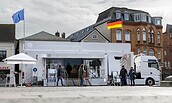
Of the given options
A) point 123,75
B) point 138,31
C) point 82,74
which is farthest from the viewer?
point 138,31

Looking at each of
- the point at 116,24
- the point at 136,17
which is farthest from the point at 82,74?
the point at 136,17

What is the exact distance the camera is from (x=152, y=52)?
6956 centimetres

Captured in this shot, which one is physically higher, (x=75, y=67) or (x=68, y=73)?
(x=75, y=67)

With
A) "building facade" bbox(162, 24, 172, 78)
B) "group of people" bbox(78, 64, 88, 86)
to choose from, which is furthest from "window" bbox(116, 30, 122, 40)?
"group of people" bbox(78, 64, 88, 86)

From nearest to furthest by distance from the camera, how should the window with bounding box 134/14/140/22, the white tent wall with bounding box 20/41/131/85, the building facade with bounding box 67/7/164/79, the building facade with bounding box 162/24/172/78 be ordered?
1. the white tent wall with bounding box 20/41/131/85
2. the building facade with bounding box 67/7/164/79
3. the window with bounding box 134/14/140/22
4. the building facade with bounding box 162/24/172/78

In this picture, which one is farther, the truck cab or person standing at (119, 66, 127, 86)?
the truck cab

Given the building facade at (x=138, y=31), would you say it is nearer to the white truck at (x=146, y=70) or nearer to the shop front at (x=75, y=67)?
the white truck at (x=146, y=70)

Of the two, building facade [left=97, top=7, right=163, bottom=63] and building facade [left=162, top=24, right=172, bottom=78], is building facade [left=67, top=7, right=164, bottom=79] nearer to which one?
building facade [left=97, top=7, right=163, bottom=63]

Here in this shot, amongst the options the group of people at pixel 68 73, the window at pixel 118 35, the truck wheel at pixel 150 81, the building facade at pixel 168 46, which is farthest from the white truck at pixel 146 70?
the building facade at pixel 168 46

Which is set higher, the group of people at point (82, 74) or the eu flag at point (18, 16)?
the eu flag at point (18, 16)

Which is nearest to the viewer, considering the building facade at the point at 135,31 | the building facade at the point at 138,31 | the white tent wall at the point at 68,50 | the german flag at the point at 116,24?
the white tent wall at the point at 68,50

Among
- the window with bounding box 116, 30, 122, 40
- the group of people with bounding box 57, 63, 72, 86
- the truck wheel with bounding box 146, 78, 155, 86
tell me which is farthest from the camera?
the window with bounding box 116, 30, 122, 40

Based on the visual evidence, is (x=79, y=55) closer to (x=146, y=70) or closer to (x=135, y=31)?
(x=146, y=70)

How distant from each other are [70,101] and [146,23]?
58.5m
